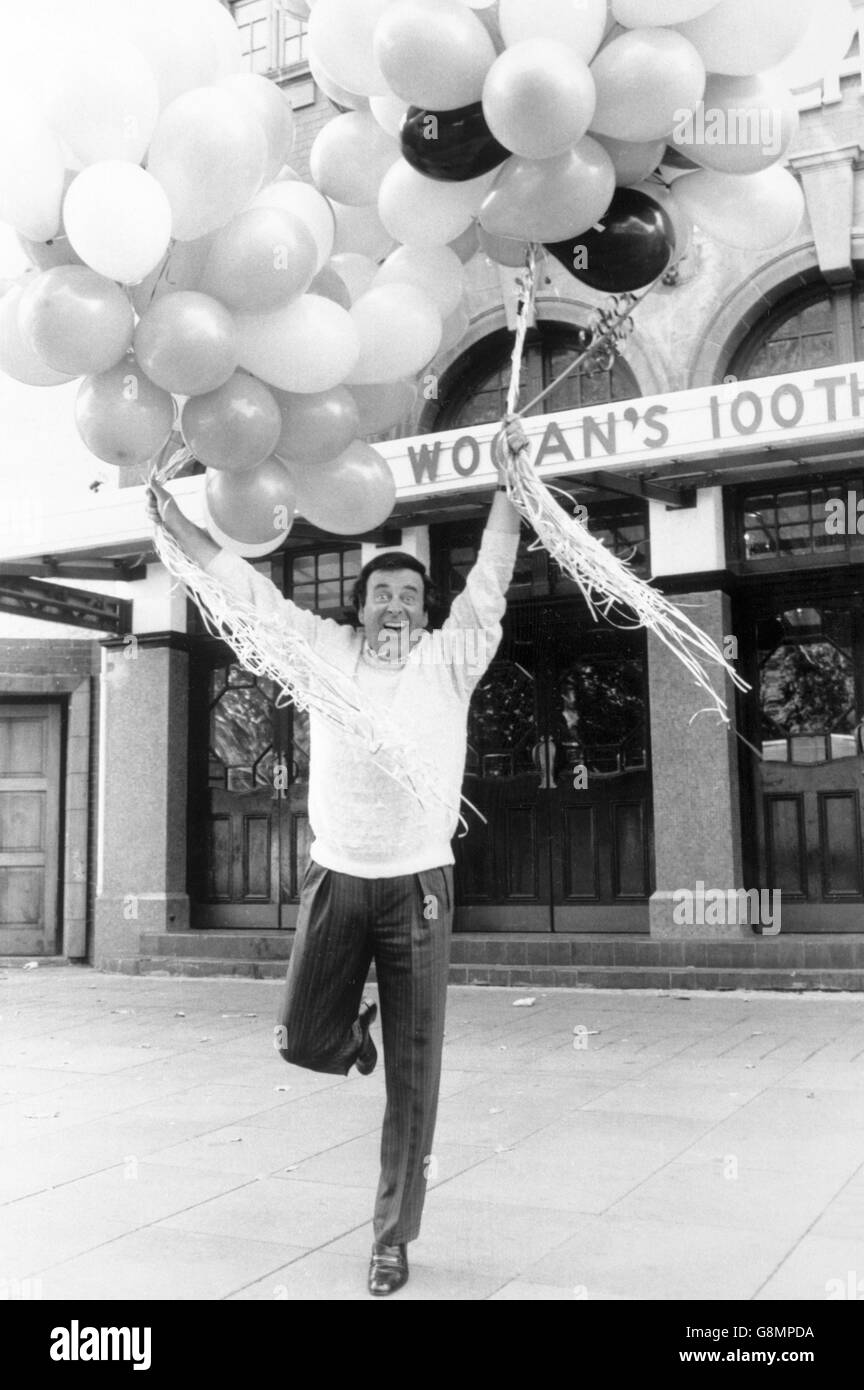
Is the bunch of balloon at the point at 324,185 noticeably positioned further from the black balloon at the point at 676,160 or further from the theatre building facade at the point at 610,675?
the theatre building facade at the point at 610,675

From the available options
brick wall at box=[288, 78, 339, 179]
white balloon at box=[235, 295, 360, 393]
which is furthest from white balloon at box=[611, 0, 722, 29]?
brick wall at box=[288, 78, 339, 179]

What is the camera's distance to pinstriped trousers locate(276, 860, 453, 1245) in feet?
11.5

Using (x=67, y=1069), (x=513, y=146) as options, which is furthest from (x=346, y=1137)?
(x=513, y=146)

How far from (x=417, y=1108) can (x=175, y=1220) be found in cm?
108

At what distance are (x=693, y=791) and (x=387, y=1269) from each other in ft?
21.2

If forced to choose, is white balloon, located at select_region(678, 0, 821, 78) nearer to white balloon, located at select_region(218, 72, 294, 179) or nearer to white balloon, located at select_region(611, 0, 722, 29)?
white balloon, located at select_region(611, 0, 722, 29)

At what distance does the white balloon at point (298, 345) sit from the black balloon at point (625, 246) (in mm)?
752

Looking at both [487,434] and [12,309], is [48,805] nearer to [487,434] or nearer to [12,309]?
[487,434]

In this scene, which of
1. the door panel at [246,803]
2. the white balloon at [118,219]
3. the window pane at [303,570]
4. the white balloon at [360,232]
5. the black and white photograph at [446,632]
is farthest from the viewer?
the window pane at [303,570]

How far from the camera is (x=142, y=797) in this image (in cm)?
1140

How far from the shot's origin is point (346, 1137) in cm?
521

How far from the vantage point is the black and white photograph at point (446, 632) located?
3.46 metres

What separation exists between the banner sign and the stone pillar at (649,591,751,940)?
4.83 ft

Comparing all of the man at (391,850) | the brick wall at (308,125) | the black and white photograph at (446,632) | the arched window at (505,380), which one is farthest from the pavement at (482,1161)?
the brick wall at (308,125)
